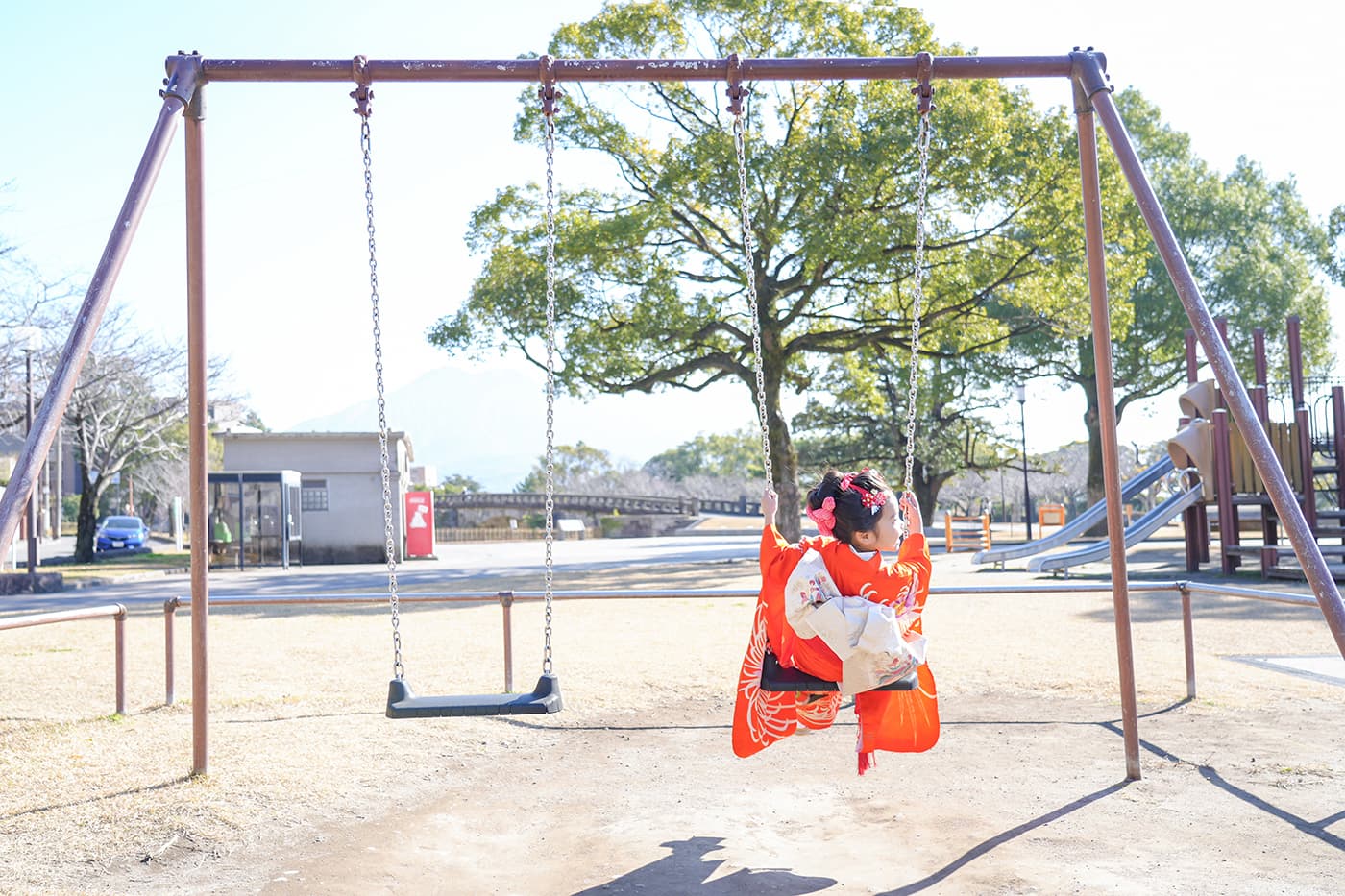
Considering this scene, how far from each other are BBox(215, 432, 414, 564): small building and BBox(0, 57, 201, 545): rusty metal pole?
19.6m

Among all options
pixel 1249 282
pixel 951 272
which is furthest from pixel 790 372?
pixel 1249 282

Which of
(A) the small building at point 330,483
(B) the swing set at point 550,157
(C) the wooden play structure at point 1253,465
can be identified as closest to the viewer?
(B) the swing set at point 550,157

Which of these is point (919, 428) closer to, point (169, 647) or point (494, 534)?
point (494, 534)

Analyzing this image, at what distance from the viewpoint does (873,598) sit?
12.8ft

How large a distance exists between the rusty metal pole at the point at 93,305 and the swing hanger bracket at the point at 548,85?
1.46 meters

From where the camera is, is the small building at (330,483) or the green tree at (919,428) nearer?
the small building at (330,483)

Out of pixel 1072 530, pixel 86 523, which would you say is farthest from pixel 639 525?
pixel 1072 530

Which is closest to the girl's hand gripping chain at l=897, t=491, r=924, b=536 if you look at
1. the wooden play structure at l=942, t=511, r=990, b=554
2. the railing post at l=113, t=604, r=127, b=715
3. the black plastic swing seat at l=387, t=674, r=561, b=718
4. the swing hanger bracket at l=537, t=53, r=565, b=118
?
the black plastic swing seat at l=387, t=674, r=561, b=718

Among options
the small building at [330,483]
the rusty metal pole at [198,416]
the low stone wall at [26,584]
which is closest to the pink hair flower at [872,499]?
the rusty metal pole at [198,416]

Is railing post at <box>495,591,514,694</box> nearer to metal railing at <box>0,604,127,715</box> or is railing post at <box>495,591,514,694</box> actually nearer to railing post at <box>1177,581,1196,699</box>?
metal railing at <box>0,604,127,715</box>

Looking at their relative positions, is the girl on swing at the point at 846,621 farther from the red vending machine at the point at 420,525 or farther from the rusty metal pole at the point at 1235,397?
the red vending machine at the point at 420,525

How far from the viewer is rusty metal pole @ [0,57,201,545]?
3.75 meters

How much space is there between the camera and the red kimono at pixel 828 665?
3.90 m

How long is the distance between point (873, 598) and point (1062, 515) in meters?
24.8
